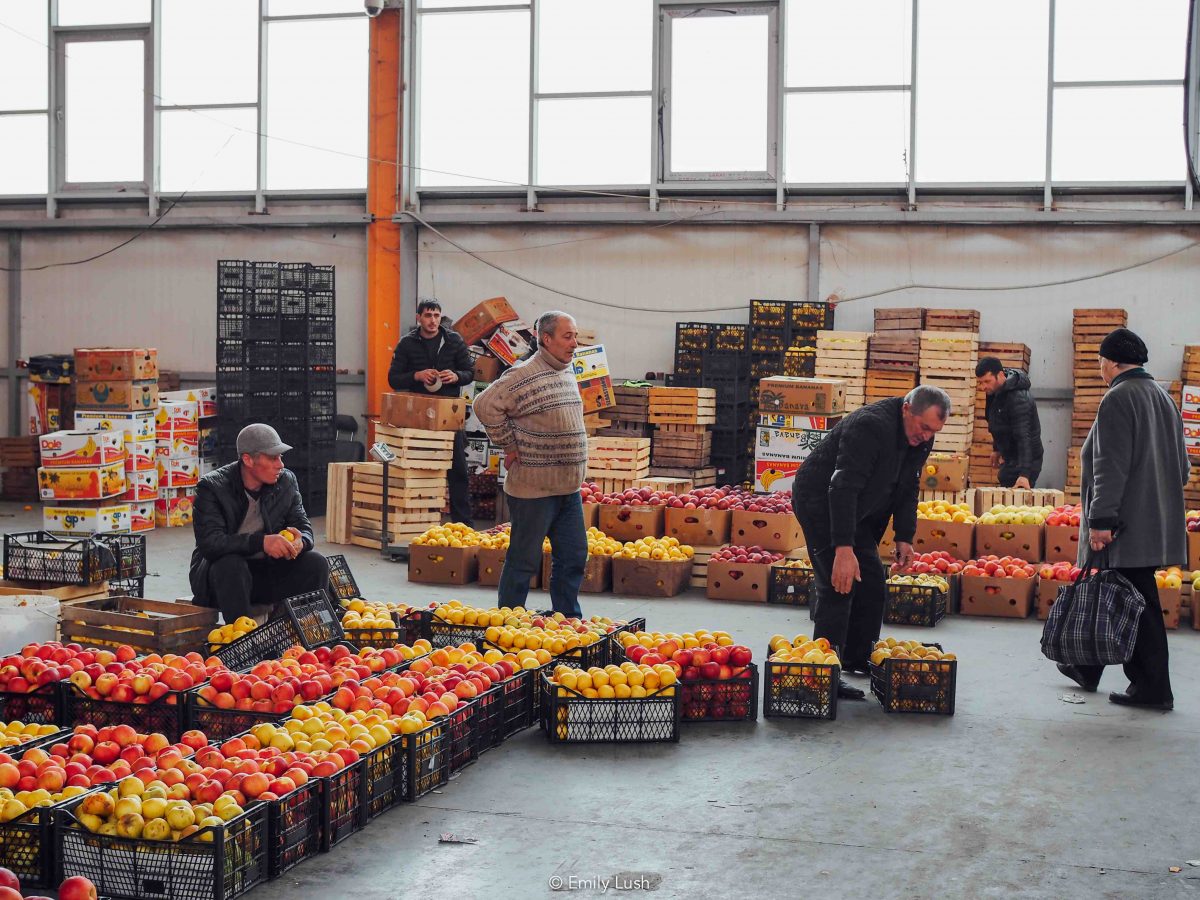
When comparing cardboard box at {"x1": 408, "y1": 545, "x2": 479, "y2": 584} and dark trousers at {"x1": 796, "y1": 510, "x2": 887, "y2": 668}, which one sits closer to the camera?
dark trousers at {"x1": 796, "y1": 510, "x2": 887, "y2": 668}

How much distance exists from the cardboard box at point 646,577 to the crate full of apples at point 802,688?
11.9ft

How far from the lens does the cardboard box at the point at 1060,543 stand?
9.91 m

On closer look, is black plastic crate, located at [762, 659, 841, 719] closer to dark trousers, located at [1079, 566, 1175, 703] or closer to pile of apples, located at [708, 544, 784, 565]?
dark trousers, located at [1079, 566, 1175, 703]

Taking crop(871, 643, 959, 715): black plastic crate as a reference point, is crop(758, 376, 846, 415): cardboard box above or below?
above

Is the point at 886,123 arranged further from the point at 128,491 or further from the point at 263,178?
the point at 128,491

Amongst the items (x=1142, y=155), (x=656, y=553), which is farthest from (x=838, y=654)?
(x=1142, y=155)

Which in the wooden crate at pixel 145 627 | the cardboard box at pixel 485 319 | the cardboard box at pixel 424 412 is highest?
the cardboard box at pixel 485 319

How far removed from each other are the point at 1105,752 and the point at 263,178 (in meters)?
13.0

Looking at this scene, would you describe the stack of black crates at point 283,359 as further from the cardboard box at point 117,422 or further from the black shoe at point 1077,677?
the black shoe at point 1077,677

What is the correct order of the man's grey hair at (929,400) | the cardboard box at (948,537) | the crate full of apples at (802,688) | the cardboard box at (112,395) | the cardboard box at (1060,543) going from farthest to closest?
the cardboard box at (112,395), the cardboard box at (948,537), the cardboard box at (1060,543), the crate full of apples at (802,688), the man's grey hair at (929,400)

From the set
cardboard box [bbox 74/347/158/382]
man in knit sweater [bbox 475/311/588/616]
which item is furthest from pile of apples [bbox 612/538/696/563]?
cardboard box [bbox 74/347/158/382]

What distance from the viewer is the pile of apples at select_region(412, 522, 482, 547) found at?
10312 mm

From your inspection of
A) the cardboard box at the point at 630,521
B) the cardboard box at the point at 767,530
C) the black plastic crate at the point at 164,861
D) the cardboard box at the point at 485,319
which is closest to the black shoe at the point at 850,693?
the black plastic crate at the point at 164,861

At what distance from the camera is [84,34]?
55.8 feet
